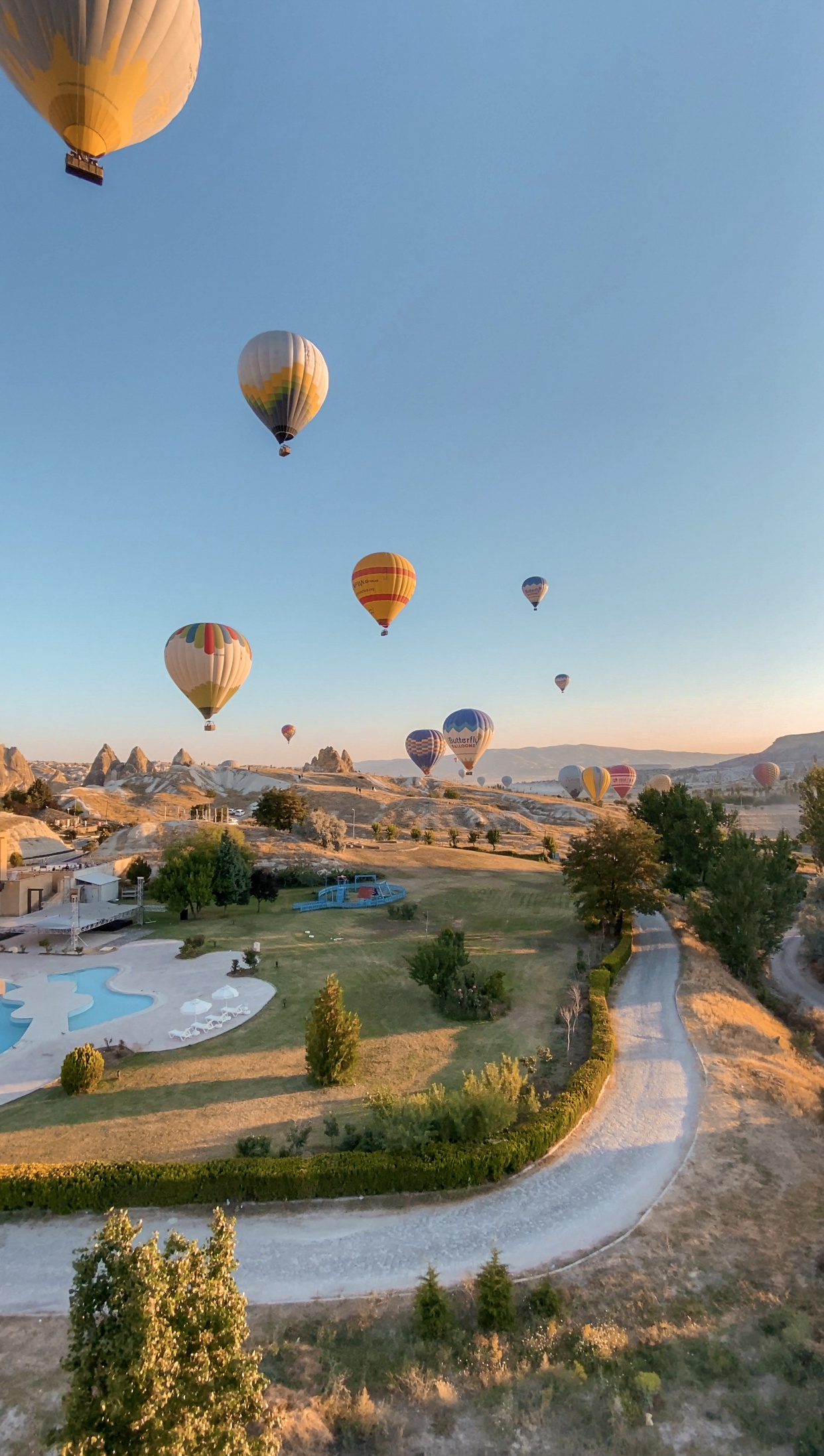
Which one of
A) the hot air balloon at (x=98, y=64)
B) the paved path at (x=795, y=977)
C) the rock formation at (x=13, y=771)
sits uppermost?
the hot air balloon at (x=98, y=64)

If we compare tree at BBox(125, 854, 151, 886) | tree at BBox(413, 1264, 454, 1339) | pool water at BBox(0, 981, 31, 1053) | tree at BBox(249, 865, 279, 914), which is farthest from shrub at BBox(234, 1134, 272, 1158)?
tree at BBox(125, 854, 151, 886)

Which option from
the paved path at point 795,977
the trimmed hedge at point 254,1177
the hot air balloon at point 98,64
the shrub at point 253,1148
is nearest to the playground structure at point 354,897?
the paved path at point 795,977

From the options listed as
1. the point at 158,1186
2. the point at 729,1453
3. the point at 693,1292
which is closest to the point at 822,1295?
the point at 693,1292

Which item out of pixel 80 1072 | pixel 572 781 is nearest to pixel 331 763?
pixel 572 781

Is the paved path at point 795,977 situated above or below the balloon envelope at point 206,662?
below

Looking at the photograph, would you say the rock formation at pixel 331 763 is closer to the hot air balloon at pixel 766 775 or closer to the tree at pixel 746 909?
the hot air balloon at pixel 766 775
